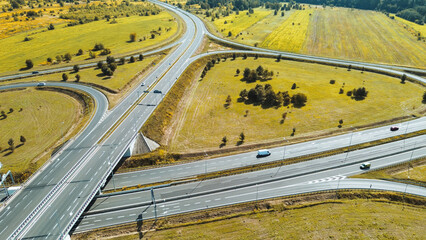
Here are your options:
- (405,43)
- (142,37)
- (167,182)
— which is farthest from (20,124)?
(405,43)

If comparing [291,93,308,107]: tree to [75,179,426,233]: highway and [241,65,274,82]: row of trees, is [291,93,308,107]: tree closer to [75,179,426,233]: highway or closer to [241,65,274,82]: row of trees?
[241,65,274,82]: row of trees

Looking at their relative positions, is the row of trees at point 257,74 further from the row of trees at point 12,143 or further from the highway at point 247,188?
the row of trees at point 12,143

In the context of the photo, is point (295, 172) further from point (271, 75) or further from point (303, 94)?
point (271, 75)

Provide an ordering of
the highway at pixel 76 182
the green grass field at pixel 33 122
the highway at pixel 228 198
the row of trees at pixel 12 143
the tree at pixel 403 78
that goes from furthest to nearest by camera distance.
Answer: the tree at pixel 403 78
the row of trees at pixel 12 143
the green grass field at pixel 33 122
the highway at pixel 228 198
the highway at pixel 76 182

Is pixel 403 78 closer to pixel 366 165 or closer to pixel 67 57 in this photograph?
pixel 366 165

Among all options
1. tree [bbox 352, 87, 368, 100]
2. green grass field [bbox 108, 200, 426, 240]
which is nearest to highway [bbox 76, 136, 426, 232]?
green grass field [bbox 108, 200, 426, 240]

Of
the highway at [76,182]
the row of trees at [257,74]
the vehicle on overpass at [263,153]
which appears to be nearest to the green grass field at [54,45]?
the row of trees at [257,74]
